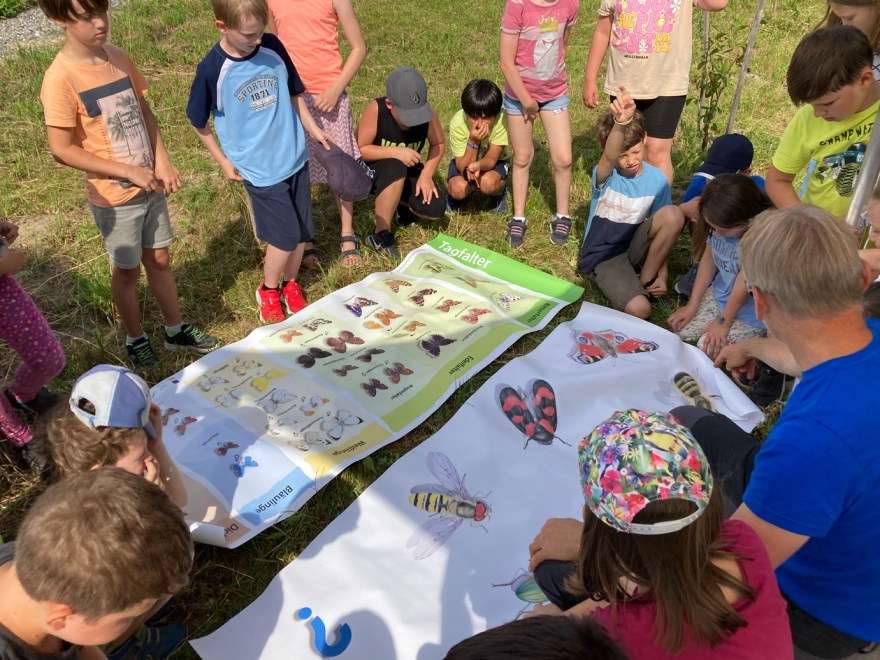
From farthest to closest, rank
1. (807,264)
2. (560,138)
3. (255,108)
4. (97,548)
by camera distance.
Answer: (560,138) < (255,108) < (807,264) < (97,548)

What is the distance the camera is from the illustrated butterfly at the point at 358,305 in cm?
328

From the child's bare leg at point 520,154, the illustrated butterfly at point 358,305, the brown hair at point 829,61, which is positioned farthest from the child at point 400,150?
the brown hair at point 829,61

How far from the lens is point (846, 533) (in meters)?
1.42

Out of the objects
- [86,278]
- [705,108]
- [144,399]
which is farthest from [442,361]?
[705,108]

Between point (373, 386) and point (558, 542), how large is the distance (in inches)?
52.8

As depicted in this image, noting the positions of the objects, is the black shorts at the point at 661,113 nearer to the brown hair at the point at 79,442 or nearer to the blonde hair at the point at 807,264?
the blonde hair at the point at 807,264

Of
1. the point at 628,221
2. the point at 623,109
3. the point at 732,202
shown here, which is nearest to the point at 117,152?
the point at 623,109

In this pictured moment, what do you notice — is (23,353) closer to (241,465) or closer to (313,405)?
(241,465)

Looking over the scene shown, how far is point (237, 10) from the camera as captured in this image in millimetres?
2672

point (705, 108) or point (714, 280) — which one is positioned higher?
point (705, 108)

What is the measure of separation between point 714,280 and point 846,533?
75.5 inches

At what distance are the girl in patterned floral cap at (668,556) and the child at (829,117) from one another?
1861mm

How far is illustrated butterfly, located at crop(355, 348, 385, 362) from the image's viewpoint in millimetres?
2990

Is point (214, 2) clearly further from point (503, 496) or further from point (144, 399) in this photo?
point (503, 496)
